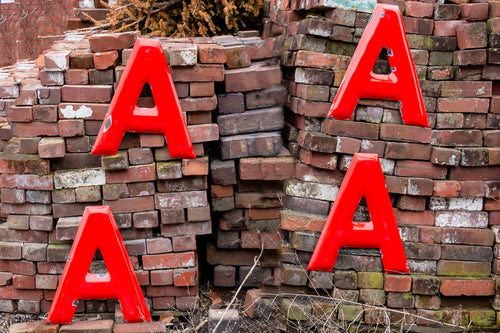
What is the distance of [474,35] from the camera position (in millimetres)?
2715

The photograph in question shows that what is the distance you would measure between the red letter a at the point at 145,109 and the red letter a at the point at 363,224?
3.33ft

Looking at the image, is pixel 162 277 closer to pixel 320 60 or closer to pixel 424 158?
pixel 320 60

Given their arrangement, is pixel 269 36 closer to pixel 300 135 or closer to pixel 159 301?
pixel 300 135

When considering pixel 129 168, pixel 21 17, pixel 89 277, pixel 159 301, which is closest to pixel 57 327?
pixel 89 277

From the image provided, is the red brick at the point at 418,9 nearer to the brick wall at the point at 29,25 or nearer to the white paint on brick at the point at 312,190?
the white paint on brick at the point at 312,190

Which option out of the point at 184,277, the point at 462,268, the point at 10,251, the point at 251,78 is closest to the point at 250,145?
the point at 251,78

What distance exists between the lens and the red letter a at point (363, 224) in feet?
8.94

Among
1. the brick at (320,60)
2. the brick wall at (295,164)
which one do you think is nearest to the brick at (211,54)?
the brick wall at (295,164)

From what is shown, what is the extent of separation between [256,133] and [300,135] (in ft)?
1.00

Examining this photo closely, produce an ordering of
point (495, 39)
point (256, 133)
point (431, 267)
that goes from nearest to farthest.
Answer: point (495, 39)
point (431, 267)
point (256, 133)

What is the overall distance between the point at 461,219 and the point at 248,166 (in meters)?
1.41

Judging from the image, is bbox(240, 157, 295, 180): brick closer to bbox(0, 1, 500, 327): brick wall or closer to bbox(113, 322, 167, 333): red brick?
bbox(0, 1, 500, 327): brick wall

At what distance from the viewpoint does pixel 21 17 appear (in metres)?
7.41

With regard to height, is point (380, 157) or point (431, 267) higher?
point (380, 157)
